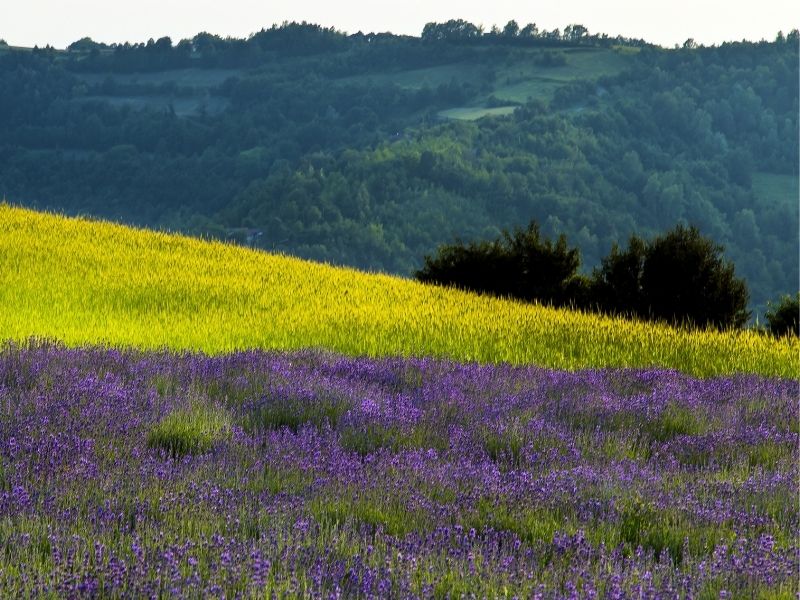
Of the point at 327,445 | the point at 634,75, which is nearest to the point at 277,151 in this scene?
the point at 634,75

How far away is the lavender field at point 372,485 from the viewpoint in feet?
10.1

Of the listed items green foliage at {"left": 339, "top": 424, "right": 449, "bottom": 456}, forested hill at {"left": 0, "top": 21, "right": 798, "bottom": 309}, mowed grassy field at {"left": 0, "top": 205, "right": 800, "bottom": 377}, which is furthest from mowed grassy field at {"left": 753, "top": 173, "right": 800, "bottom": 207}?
green foliage at {"left": 339, "top": 424, "right": 449, "bottom": 456}

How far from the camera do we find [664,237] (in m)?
17.6

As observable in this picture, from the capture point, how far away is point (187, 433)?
4.94m

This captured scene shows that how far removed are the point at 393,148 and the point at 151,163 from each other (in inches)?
2412

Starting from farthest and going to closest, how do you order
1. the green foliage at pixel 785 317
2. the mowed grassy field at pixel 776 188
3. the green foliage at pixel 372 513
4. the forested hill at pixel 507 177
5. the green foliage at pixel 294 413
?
the mowed grassy field at pixel 776 188 < the forested hill at pixel 507 177 < the green foliage at pixel 785 317 < the green foliage at pixel 294 413 < the green foliage at pixel 372 513

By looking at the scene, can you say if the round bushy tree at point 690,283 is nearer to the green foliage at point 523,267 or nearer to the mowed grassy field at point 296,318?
the green foliage at point 523,267

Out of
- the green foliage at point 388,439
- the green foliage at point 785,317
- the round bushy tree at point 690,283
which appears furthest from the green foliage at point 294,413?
the green foliage at point 785,317

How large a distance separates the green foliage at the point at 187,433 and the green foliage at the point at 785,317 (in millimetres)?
14509

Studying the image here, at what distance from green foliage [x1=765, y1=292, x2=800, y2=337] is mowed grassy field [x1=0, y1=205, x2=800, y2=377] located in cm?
489

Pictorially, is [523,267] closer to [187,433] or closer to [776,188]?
[187,433]

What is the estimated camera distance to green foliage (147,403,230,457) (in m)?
4.85

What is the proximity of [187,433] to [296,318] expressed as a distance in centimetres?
721

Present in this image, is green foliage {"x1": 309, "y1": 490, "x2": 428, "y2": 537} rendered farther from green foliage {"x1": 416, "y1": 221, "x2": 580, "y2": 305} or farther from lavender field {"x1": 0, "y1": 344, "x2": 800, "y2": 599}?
green foliage {"x1": 416, "y1": 221, "x2": 580, "y2": 305}
